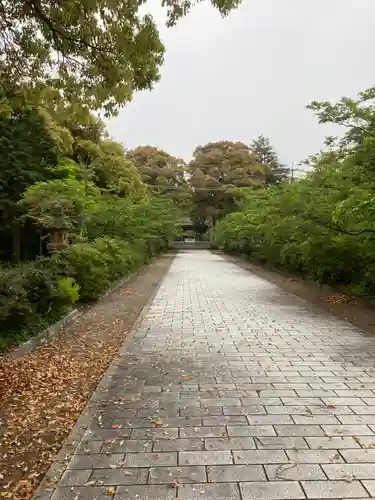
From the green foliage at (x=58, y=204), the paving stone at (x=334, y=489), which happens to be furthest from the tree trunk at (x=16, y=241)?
the paving stone at (x=334, y=489)

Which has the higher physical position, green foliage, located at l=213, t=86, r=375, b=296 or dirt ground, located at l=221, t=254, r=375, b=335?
green foliage, located at l=213, t=86, r=375, b=296

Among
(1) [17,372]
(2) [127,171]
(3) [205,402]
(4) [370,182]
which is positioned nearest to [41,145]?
(2) [127,171]

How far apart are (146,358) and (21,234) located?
16.7 meters

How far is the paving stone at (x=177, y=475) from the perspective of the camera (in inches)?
121

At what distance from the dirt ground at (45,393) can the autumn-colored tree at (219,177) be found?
1694 inches

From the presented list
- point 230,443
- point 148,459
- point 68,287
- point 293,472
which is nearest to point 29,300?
point 68,287

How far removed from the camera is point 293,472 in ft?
10.4

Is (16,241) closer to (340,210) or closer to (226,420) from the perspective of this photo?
(340,210)

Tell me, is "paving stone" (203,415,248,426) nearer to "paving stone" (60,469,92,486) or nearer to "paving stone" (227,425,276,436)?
"paving stone" (227,425,276,436)

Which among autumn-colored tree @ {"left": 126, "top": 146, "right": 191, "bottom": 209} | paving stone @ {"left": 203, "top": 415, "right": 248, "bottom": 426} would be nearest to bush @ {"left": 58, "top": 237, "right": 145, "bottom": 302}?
paving stone @ {"left": 203, "top": 415, "right": 248, "bottom": 426}

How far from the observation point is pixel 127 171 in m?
25.4

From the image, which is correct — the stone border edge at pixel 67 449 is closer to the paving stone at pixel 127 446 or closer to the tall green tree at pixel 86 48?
the paving stone at pixel 127 446

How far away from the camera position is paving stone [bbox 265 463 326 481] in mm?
3096

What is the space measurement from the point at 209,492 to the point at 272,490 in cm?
39
